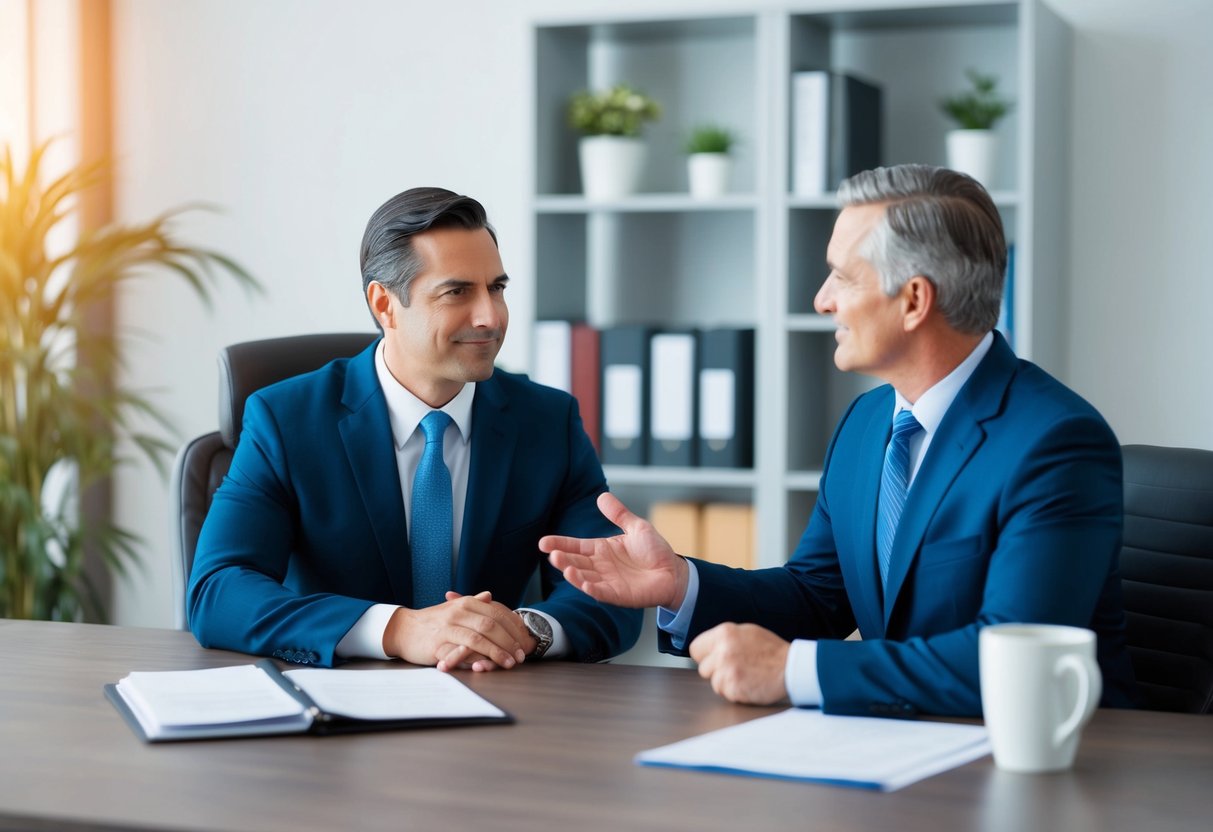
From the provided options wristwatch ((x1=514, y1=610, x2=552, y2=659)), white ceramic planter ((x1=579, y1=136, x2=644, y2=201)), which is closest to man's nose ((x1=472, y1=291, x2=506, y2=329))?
wristwatch ((x1=514, y1=610, x2=552, y2=659))

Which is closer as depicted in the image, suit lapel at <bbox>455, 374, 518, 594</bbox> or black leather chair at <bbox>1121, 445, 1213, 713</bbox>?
black leather chair at <bbox>1121, 445, 1213, 713</bbox>

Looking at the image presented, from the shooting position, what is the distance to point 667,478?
11.7ft

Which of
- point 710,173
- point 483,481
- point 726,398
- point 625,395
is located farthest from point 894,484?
point 710,173

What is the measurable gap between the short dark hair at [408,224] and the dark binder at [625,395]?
4.15 ft

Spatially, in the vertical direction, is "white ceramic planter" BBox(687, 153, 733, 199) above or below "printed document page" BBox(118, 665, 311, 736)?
above

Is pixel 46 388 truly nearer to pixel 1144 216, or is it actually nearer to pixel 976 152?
pixel 976 152

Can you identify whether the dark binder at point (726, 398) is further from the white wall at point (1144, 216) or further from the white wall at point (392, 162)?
the white wall at point (1144, 216)

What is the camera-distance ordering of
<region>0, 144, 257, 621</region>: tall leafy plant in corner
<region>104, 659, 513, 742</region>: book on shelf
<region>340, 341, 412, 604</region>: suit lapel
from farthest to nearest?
<region>0, 144, 257, 621</region>: tall leafy plant in corner
<region>340, 341, 412, 604</region>: suit lapel
<region>104, 659, 513, 742</region>: book on shelf

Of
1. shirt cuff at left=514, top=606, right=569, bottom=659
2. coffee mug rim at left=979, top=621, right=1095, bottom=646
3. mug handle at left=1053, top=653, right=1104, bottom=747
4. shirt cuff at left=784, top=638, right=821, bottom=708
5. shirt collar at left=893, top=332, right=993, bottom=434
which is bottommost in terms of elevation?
shirt cuff at left=514, top=606, right=569, bottom=659

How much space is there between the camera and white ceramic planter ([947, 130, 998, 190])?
3400 mm

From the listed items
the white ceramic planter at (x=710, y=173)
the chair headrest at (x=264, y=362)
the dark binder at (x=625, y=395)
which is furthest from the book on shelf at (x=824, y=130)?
the chair headrest at (x=264, y=362)

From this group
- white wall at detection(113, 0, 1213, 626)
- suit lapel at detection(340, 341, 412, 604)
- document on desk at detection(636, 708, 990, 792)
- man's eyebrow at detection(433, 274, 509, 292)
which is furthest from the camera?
white wall at detection(113, 0, 1213, 626)

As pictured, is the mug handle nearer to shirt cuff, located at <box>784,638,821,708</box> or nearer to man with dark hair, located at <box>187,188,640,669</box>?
shirt cuff, located at <box>784,638,821,708</box>

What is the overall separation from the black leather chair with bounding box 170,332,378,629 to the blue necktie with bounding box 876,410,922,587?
1.14m
